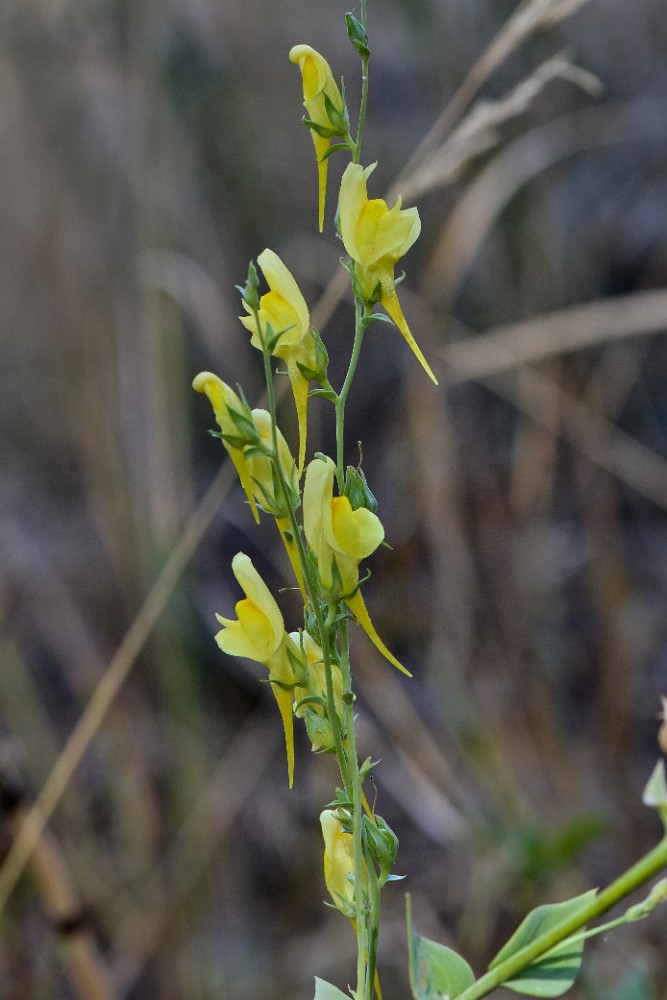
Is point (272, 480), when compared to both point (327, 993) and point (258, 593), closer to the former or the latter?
point (258, 593)

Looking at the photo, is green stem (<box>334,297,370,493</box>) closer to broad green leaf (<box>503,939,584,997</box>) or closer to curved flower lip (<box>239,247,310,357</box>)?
curved flower lip (<box>239,247,310,357</box>)

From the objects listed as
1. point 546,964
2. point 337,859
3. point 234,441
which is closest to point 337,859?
point 337,859

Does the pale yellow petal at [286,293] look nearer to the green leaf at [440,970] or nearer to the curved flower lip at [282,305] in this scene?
the curved flower lip at [282,305]

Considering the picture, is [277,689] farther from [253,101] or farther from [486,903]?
[253,101]

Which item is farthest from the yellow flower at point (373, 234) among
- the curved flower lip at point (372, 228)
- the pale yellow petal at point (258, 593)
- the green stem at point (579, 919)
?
the green stem at point (579, 919)

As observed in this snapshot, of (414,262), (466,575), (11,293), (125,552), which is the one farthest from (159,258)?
(414,262)

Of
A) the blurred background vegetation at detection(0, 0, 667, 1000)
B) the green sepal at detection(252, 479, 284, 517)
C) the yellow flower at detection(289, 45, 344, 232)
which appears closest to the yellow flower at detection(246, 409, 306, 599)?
the green sepal at detection(252, 479, 284, 517)

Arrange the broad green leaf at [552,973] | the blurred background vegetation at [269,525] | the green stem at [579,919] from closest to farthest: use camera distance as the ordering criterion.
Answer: the green stem at [579,919] → the broad green leaf at [552,973] → the blurred background vegetation at [269,525]
